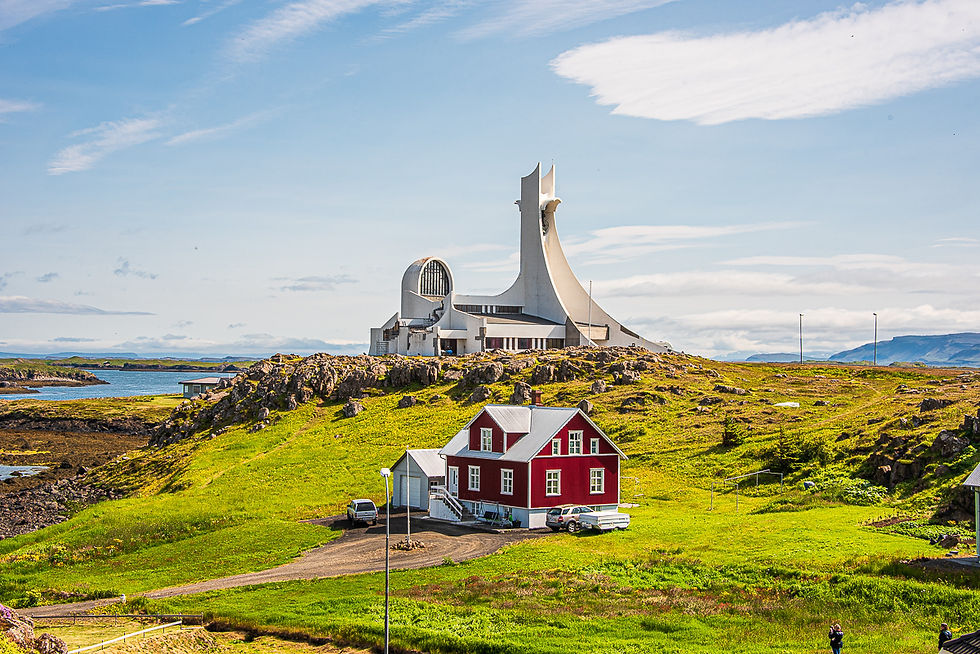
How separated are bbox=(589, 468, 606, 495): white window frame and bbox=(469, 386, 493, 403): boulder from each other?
109 ft

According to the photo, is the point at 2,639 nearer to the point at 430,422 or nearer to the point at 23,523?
the point at 23,523

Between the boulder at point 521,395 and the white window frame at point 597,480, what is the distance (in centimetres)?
2911

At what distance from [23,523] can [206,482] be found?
1149 centimetres

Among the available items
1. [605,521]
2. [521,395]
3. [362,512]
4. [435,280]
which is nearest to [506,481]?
[605,521]

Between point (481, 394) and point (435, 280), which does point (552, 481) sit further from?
point (435, 280)

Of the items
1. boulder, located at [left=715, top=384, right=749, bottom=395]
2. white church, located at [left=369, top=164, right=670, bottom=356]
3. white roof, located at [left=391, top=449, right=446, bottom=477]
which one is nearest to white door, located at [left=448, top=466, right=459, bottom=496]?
white roof, located at [left=391, top=449, right=446, bottom=477]

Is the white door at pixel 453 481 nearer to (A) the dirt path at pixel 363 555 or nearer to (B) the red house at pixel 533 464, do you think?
(B) the red house at pixel 533 464

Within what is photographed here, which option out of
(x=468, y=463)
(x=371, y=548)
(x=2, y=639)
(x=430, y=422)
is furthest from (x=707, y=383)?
(x=2, y=639)

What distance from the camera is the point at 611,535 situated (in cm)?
4366

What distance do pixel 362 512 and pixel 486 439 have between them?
7.35m

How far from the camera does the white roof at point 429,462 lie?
53938mm

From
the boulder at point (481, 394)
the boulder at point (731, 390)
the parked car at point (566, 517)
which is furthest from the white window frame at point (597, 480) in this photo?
the boulder at point (731, 390)

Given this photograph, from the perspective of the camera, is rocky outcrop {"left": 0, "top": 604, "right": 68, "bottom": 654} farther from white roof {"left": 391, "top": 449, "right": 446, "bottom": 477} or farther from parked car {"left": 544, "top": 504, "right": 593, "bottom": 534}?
white roof {"left": 391, "top": 449, "right": 446, "bottom": 477}

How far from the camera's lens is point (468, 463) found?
51.3 meters
